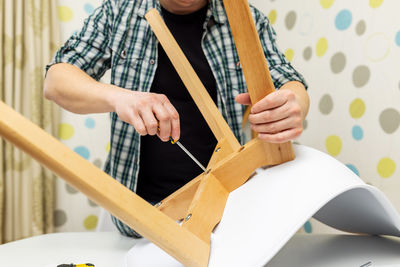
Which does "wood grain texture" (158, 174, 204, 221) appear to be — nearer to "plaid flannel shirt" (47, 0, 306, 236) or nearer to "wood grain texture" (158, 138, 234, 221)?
"wood grain texture" (158, 138, 234, 221)

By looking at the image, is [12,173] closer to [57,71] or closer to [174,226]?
[57,71]

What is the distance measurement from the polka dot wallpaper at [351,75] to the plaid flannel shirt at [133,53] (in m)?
0.24

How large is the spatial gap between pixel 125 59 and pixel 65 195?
1062 mm

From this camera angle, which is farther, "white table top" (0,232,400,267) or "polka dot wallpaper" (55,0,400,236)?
"polka dot wallpaper" (55,0,400,236)

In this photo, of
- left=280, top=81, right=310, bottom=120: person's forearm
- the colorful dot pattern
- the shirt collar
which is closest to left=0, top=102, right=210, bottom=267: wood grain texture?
left=280, top=81, right=310, bottom=120: person's forearm

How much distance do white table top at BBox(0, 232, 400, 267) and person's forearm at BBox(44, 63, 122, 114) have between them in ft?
0.90

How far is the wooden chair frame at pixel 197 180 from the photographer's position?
0.37m

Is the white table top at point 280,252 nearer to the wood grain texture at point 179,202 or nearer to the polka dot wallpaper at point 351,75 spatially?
the wood grain texture at point 179,202

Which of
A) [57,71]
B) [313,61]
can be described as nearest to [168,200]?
[57,71]

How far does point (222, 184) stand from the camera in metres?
0.62

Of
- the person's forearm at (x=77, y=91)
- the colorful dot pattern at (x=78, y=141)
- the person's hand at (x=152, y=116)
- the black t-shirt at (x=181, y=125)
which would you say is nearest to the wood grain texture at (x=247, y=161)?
the person's hand at (x=152, y=116)

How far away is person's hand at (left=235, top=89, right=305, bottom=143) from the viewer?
55 centimetres

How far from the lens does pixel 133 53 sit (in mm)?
923

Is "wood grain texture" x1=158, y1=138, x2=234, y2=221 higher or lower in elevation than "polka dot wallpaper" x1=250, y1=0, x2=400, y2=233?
lower
